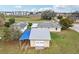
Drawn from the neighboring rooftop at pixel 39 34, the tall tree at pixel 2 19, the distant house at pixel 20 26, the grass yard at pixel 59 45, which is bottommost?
the grass yard at pixel 59 45

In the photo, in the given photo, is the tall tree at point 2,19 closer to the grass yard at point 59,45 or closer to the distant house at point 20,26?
the distant house at point 20,26

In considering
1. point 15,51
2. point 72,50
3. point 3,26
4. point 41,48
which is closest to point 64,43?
point 72,50

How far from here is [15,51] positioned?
2.37 metres

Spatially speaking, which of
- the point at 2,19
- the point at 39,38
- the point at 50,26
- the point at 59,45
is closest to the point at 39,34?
the point at 39,38

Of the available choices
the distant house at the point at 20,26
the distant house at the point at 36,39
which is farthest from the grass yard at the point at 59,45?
the distant house at the point at 20,26

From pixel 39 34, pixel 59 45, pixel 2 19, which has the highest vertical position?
pixel 2 19

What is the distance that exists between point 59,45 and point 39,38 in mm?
262

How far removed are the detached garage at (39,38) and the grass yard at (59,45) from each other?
0.06m

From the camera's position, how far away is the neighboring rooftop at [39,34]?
2.31 metres

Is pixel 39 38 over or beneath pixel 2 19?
beneath

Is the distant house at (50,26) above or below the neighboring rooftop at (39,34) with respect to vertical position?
above

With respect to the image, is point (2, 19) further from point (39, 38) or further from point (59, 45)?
point (59, 45)

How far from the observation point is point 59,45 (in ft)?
7.70

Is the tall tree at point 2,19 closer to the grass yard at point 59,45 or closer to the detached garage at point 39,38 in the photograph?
the grass yard at point 59,45
